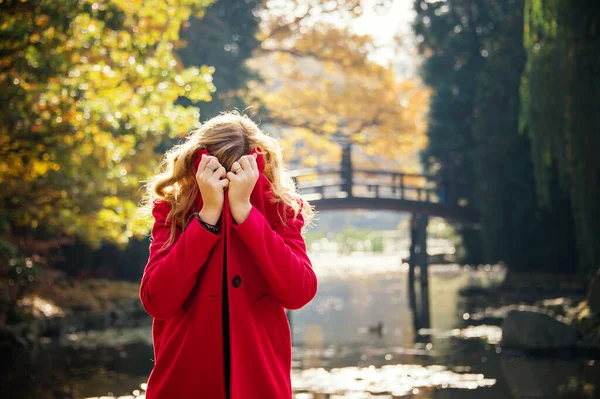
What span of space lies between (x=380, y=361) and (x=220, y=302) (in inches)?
368

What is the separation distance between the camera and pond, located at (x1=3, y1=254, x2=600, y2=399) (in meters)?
9.66

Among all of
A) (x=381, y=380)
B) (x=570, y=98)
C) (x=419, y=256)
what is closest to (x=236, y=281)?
(x=381, y=380)

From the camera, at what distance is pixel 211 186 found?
2891 mm

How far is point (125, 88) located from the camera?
14.5m

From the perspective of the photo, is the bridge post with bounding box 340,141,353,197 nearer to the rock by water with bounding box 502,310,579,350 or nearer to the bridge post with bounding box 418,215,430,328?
the bridge post with bounding box 418,215,430,328

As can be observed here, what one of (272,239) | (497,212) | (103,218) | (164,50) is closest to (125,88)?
(164,50)

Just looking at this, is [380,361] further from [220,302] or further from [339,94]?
[339,94]

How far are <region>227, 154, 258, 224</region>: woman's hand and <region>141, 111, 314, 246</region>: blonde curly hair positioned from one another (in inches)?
2.8

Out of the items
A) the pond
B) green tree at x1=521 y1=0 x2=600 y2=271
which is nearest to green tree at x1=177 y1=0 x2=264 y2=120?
the pond

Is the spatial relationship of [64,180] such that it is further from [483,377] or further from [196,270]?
[196,270]

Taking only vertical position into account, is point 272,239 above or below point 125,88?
below

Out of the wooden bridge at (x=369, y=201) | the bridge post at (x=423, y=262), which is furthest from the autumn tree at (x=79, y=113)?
the wooden bridge at (x=369, y=201)

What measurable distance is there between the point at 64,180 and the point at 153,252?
32.7 feet

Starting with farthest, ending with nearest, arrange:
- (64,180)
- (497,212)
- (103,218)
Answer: (497,212)
(103,218)
(64,180)
